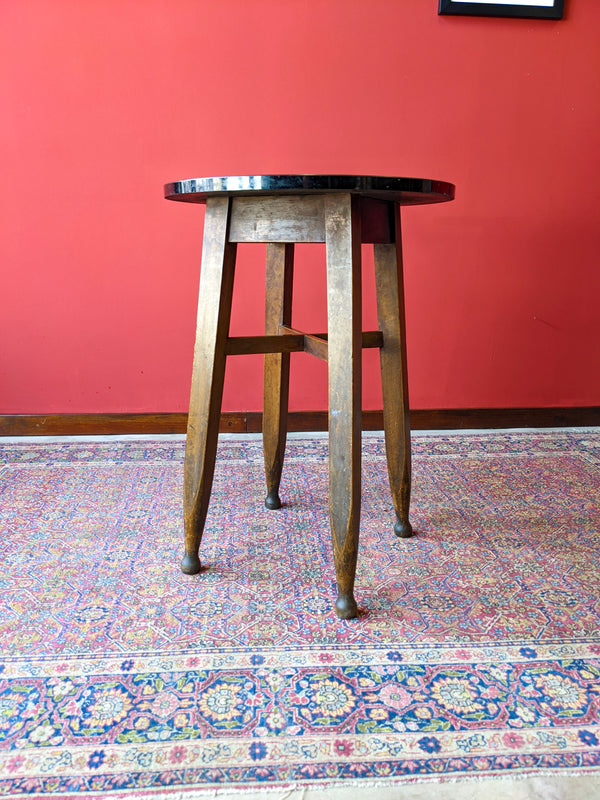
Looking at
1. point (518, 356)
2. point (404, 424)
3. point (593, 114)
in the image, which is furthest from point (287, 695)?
point (593, 114)

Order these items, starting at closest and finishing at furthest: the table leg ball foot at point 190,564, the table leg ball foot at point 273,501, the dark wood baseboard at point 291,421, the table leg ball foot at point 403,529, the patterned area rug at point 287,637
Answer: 1. the patterned area rug at point 287,637
2. the table leg ball foot at point 190,564
3. the table leg ball foot at point 403,529
4. the table leg ball foot at point 273,501
5. the dark wood baseboard at point 291,421

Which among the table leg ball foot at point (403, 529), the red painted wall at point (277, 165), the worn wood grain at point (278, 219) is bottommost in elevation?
the table leg ball foot at point (403, 529)

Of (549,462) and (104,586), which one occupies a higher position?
(549,462)

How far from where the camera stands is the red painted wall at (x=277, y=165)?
246cm

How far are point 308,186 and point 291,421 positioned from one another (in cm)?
150

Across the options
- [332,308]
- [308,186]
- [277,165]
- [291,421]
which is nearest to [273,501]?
[291,421]

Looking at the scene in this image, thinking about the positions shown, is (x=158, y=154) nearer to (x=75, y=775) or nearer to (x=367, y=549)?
(x=367, y=549)

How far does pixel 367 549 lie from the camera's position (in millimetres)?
1837

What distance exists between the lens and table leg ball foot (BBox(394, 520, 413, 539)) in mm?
1900

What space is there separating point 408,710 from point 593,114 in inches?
93.0

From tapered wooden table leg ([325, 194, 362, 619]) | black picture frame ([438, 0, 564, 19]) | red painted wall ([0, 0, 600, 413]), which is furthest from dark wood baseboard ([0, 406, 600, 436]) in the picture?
black picture frame ([438, 0, 564, 19])

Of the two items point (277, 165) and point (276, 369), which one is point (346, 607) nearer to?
point (276, 369)

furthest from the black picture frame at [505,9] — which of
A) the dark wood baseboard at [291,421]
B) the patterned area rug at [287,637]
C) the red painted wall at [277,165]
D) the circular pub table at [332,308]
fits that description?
the patterned area rug at [287,637]

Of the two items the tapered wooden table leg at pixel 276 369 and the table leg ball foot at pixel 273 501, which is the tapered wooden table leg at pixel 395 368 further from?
the table leg ball foot at pixel 273 501
